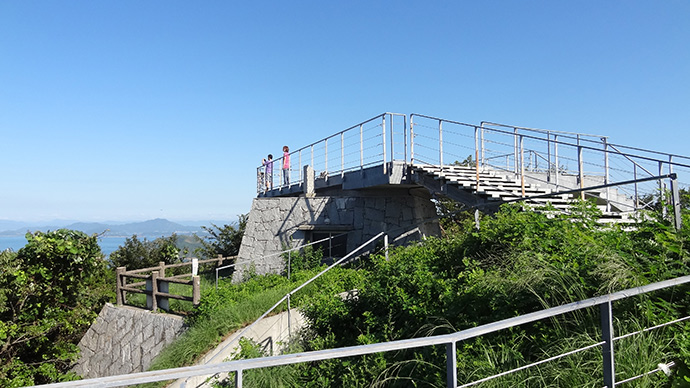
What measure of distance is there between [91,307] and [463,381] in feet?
40.7

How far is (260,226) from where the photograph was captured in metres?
16.2

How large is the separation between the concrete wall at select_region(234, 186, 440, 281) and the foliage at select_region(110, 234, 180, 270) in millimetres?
4581

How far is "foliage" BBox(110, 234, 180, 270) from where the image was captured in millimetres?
19375

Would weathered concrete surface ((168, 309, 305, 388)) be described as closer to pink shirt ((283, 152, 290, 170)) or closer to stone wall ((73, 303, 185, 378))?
stone wall ((73, 303, 185, 378))

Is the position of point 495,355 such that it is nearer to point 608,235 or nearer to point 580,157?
point 608,235

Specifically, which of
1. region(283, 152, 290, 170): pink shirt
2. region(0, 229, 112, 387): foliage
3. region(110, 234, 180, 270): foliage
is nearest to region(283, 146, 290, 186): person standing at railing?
region(283, 152, 290, 170): pink shirt

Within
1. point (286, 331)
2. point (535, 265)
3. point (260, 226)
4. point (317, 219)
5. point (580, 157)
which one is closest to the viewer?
point (535, 265)

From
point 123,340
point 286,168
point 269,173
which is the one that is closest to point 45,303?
point 123,340

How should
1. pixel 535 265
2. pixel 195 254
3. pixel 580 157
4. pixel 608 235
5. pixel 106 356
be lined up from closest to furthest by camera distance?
pixel 535 265 → pixel 608 235 → pixel 580 157 → pixel 106 356 → pixel 195 254

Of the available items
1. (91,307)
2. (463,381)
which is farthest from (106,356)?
(463,381)

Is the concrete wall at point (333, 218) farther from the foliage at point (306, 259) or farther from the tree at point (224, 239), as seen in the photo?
the tree at point (224, 239)

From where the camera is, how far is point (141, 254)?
20.1 metres

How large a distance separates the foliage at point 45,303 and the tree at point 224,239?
25.7ft

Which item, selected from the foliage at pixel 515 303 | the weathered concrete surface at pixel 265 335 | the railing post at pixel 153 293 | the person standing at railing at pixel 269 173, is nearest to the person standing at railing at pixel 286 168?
the person standing at railing at pixel 269 173
